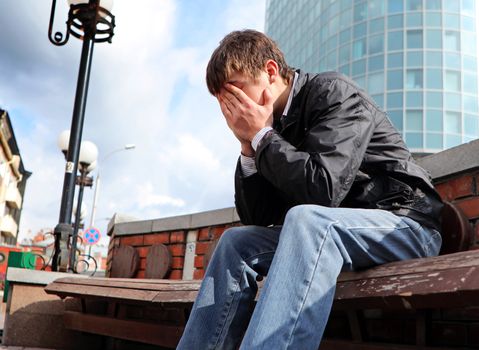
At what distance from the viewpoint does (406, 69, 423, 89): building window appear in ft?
127

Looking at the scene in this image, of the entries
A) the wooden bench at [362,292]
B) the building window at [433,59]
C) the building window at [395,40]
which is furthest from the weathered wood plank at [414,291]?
the building window at [395,40]

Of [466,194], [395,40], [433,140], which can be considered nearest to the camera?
[466,194]

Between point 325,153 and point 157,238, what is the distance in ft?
11.0

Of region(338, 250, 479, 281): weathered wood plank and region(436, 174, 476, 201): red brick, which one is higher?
region(436, 174, 476, 201): red brick

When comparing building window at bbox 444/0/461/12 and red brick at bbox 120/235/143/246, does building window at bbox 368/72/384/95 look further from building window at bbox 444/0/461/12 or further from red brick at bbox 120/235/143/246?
red brick at bbox 120/235/143/246

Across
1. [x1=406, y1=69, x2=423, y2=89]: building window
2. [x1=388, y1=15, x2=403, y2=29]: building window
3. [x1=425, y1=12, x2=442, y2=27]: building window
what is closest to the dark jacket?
[x1=406, y1=69, x2=423, y2=89]: building window

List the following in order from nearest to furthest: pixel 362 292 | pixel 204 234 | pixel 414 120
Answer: pixel 362 292 → pixel 204 234 → pixel 414 120

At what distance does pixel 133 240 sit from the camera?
17.2ft

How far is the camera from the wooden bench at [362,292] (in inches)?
59.7

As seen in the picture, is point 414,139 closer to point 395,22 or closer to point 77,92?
point 395,22

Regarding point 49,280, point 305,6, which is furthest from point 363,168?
point 305,6

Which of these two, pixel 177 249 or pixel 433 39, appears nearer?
pixel 177 249

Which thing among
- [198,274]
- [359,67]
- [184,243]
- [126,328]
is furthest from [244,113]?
[359,67]

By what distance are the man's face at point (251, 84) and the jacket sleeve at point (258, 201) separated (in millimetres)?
330
